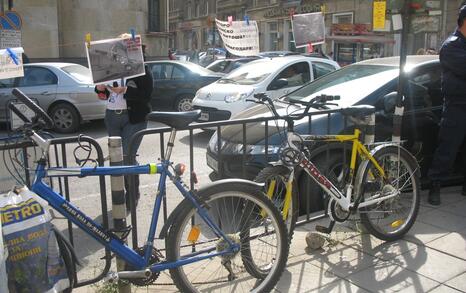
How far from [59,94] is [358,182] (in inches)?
329

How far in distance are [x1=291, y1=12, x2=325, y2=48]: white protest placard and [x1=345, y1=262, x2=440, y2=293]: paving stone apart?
5.36 m

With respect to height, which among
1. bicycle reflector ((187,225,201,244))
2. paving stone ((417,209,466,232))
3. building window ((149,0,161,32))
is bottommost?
paving stone ((417,209,466,232))

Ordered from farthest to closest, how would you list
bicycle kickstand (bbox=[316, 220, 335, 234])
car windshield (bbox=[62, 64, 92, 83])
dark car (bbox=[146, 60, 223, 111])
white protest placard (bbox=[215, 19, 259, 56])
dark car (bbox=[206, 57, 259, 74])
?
dark car (bbox=[206, 57, 259, 74]), dark car (bbox=[146, 60, 223, 111]), car windshield (bbox=[62, 64, 92, 83]), white protest placard (bbox=[215, 19, 259, 56]), bicycle kickstand (bbox=[316, 220, 335, 234])

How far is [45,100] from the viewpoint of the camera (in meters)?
10.8

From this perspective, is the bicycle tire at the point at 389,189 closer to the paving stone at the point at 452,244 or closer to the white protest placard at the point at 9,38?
the paving stone at the point at 452,244

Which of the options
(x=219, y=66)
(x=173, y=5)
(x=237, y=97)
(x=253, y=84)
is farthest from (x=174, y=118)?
(x=173, y=5)

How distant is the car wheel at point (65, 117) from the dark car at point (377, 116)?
19.1 feet

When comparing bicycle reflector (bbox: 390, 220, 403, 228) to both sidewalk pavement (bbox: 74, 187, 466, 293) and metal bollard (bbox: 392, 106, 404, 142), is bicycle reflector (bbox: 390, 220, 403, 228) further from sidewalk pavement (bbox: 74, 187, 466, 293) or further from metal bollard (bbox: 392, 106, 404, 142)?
metal bollard (bbox: 392, 106, 404, 142)

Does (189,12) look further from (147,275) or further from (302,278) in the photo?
(147,275)

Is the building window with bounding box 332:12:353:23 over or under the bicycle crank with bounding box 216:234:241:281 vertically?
over

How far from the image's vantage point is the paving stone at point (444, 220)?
14.9 feet

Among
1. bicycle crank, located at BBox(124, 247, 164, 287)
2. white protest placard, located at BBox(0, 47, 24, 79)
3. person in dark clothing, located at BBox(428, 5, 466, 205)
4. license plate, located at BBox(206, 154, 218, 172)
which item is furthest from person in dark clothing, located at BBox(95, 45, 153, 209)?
person in dark clothing, located at BBox(428, 5, 466, 205)

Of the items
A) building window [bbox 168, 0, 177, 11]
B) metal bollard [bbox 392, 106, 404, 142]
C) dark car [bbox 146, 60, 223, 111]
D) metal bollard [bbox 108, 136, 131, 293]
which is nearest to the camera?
metal bollard [bbox 108, 136, 131, 293]

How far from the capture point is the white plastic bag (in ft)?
8.37
